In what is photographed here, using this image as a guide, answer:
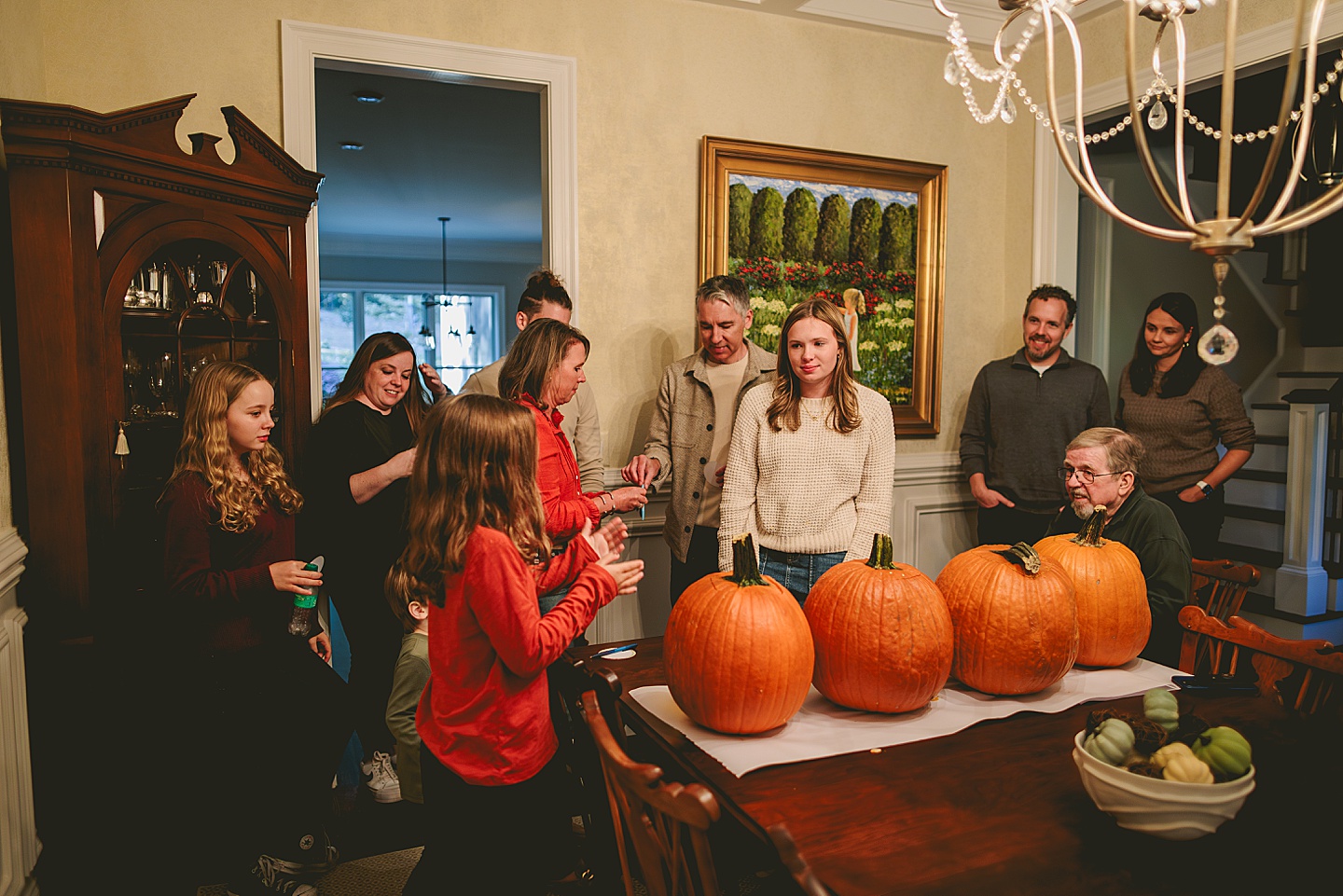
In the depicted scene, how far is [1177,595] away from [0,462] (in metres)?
2.48

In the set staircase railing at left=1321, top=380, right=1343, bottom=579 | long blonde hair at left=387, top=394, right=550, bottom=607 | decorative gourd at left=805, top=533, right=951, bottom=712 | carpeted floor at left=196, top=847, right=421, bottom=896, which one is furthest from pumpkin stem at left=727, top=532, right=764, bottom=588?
staircase railing at left=1321, top=380, right=1343, bottom=579

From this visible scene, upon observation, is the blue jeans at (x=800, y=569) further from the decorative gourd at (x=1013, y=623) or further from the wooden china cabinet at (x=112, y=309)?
the wooden china cabinet at (x=112, y=309)

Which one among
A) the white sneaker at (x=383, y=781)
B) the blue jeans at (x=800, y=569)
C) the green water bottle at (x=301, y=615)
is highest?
the blue jeans at (x=800, y=569)

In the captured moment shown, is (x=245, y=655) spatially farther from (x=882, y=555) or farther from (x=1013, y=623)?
(x=1013, y=623)

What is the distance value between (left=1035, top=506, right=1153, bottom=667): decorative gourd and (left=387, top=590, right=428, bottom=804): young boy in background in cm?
140

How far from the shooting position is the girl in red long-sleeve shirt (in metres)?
1.47

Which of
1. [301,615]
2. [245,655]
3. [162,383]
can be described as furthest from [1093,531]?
[162,383]

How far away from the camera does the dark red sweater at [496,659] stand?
141 centimetres

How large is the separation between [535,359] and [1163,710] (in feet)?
4.96

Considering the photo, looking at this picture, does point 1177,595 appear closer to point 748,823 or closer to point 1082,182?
point 1082,182

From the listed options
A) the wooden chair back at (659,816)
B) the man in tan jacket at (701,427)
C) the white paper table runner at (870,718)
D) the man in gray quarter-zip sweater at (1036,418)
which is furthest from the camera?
the man in gray quarter-zip sweater at (1036,418)

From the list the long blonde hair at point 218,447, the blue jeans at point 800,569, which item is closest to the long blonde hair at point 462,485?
the long blonde hair at point 218,447

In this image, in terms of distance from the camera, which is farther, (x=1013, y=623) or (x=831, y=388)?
(x=831, y=388)

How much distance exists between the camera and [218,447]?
204cm
